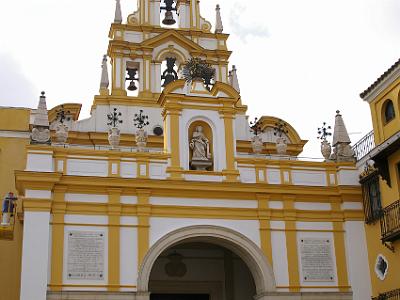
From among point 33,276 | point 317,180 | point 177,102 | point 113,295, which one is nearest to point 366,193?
point 317,180

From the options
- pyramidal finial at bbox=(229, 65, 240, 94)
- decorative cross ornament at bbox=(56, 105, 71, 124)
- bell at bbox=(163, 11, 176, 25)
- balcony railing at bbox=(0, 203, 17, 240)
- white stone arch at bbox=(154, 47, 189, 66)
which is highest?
bell at bbox=(163, 11, 176, 25)

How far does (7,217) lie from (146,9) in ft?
41.8

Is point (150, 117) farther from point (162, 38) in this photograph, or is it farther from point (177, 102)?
point (177, 102)

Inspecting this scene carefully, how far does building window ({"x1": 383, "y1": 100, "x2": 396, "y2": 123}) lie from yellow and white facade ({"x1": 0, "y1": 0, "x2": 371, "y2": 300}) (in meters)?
2.08

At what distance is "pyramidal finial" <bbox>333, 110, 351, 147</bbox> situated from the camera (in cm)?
2416

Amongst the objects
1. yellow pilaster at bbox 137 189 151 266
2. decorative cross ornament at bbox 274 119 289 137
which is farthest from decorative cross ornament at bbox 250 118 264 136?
yellow pilaster at bbox 137 189 151 266

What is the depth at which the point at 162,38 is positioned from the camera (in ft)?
101

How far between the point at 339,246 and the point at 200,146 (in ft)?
17.3

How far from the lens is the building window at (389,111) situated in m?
22.4

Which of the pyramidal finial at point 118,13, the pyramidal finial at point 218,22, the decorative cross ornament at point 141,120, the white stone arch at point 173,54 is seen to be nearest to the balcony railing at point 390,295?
the decorative cross ornament at point 141,120

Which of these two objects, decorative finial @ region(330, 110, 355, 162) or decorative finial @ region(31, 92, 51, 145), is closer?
decorative finial @ region(31, 92, 51, 145)

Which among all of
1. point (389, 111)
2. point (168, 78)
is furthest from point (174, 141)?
point (168, 78)

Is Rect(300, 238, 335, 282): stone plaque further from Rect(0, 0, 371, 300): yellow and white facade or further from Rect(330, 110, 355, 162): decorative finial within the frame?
Rect(330, 110, 355, 162): decorative finial

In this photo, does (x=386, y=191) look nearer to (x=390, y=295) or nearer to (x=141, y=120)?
(x=390, y=295)
